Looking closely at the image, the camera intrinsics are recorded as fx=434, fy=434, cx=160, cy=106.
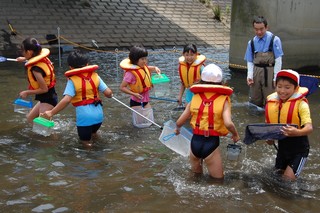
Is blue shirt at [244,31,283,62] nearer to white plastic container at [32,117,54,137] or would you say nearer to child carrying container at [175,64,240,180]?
child carrying container at [175,64,240,180]

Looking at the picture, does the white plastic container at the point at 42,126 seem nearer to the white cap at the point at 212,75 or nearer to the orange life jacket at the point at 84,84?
the orange life jacket at the point at 84,84

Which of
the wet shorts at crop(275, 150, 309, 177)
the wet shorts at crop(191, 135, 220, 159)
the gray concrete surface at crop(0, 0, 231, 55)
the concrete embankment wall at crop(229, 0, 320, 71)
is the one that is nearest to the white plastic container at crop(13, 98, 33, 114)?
the wet shorts at crop(191, 135, 220, 159)

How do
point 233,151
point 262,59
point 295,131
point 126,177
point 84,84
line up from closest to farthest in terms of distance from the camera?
point 295,131, point 233,151, point 126,177, point 84,84, point 262,59

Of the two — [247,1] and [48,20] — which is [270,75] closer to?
[247,1]

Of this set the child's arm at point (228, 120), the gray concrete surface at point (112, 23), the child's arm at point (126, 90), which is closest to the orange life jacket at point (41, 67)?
the child's arm at point (126, 90)

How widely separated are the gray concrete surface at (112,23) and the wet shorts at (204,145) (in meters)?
13.2

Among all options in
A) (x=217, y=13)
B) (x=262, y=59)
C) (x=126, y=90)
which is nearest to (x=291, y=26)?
(x=262, y=59)

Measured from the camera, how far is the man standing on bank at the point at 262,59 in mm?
8062

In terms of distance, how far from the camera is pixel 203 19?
953 inches

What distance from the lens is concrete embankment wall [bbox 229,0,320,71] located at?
13109 mm

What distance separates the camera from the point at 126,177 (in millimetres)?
5582

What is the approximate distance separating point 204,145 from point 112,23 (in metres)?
17.0

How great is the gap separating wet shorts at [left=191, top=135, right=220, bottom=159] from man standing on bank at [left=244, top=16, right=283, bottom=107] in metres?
3.61

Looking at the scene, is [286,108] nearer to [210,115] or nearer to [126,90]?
[210,115]
